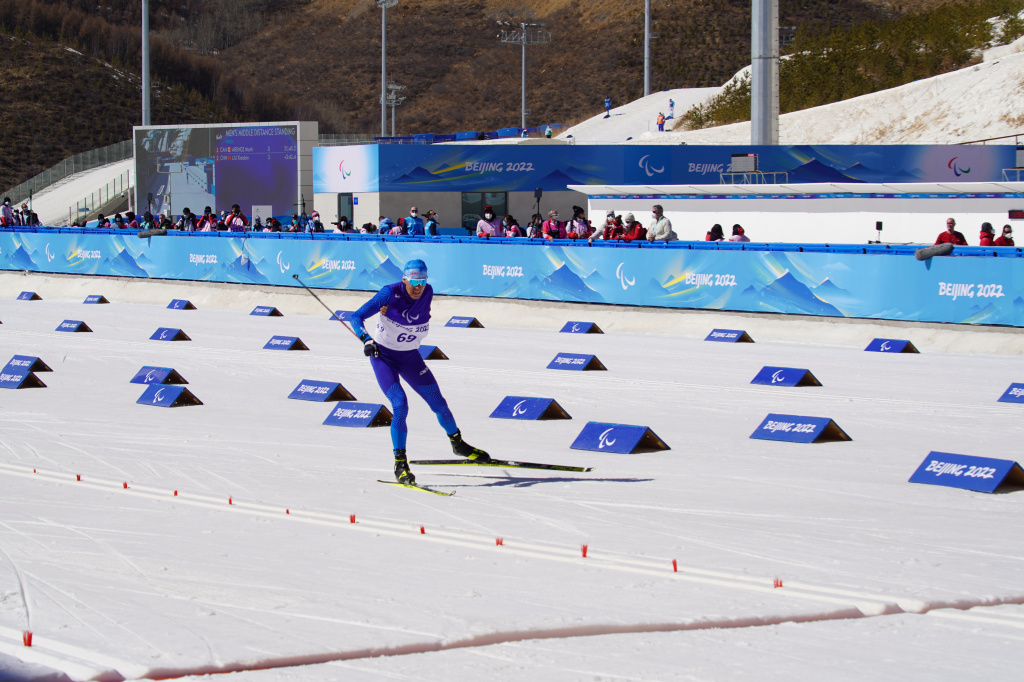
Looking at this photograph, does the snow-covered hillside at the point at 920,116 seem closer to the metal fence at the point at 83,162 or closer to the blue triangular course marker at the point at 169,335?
the metal fence at the point at 83,162

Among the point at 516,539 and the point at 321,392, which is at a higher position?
the point at 321,392

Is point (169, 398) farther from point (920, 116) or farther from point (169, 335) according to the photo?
point (920, 116)

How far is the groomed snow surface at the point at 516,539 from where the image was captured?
526cm

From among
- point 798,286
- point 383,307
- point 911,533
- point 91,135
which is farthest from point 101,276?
point 91,135

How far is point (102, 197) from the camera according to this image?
6556 cm

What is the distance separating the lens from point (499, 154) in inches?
1775

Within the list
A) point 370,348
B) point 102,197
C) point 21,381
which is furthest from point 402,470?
point 102,197

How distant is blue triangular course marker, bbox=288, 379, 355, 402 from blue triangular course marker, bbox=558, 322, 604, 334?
27.5ft

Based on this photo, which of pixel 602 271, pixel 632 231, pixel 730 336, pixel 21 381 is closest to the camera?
pixel 21 381

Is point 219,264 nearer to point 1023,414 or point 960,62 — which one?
point 1023,414

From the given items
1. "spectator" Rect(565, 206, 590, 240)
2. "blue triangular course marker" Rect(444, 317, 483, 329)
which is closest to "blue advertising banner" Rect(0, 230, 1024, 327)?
"blue triangular course marker" Rect(444, 317, 483, 329)

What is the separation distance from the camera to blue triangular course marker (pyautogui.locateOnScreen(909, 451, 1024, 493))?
29.7ft

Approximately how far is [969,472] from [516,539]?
389cm

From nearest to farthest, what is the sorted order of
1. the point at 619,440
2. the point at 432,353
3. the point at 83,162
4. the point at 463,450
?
the point at 463,450 < the point at 619,440 < the point at 432,353 < the point at 83,162
